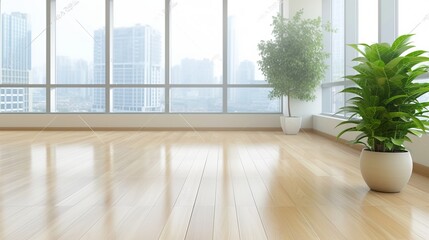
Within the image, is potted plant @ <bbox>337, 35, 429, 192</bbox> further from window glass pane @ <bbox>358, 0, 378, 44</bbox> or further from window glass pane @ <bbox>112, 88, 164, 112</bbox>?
window glass pane @ <bbox>112, 88, 164, 112</bbox>

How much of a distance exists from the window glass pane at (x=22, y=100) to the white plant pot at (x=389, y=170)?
21.4ft

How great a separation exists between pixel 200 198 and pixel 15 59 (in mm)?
6647

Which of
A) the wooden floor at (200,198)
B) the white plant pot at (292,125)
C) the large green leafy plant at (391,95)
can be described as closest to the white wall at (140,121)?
the white plant pot at (292,125)

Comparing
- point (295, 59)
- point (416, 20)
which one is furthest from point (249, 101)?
point (416, 20)

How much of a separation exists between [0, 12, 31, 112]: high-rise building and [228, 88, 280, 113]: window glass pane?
4.02 metres

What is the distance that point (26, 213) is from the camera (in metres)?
1.87

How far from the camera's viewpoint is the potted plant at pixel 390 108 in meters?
2.22

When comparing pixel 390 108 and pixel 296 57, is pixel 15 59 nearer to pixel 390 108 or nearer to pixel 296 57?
pixel 296 57

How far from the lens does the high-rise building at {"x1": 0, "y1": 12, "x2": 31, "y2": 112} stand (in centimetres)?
718

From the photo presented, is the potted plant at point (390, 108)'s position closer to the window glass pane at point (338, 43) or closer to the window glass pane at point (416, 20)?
the window glass pane at point (416, 20)

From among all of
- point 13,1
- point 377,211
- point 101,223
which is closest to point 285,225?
point 377,211

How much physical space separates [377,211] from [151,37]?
20.0ft

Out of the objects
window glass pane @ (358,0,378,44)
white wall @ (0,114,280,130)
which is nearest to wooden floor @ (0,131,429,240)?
window glass pane @ (358,0,378,44)

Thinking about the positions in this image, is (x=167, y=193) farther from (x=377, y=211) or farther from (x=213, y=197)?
(x=377, y=211)
